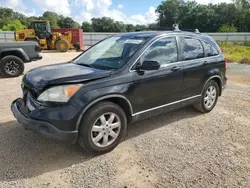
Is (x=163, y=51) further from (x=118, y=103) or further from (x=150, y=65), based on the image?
(x=118, y=103)

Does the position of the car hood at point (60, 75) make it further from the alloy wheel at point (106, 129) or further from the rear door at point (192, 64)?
the rear door at point (192, 64)

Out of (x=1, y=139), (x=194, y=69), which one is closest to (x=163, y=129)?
(x=194, y=69)

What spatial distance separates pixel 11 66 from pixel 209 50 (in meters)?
6.76

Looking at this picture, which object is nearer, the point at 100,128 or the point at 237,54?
the point at 100,128

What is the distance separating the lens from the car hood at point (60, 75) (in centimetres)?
333

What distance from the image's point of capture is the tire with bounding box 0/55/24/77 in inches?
343

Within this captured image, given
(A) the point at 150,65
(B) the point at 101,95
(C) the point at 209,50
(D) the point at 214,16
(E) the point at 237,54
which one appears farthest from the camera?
(D) the point at 214,16

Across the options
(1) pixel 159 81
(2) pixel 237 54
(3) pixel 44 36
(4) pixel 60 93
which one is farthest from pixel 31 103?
(3) pixel 44 36

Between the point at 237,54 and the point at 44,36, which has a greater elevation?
the point at 44,36

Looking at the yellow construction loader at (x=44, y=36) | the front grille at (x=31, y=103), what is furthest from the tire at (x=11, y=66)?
the yellow construction loader at (x=44, y=36)

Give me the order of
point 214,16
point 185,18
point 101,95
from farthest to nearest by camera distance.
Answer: point 185,18, point 214,16, point 101,95

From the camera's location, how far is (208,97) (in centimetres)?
517

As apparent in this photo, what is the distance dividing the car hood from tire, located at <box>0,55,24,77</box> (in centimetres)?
552

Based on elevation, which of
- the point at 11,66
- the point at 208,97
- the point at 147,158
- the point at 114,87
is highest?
the point at 114,87
